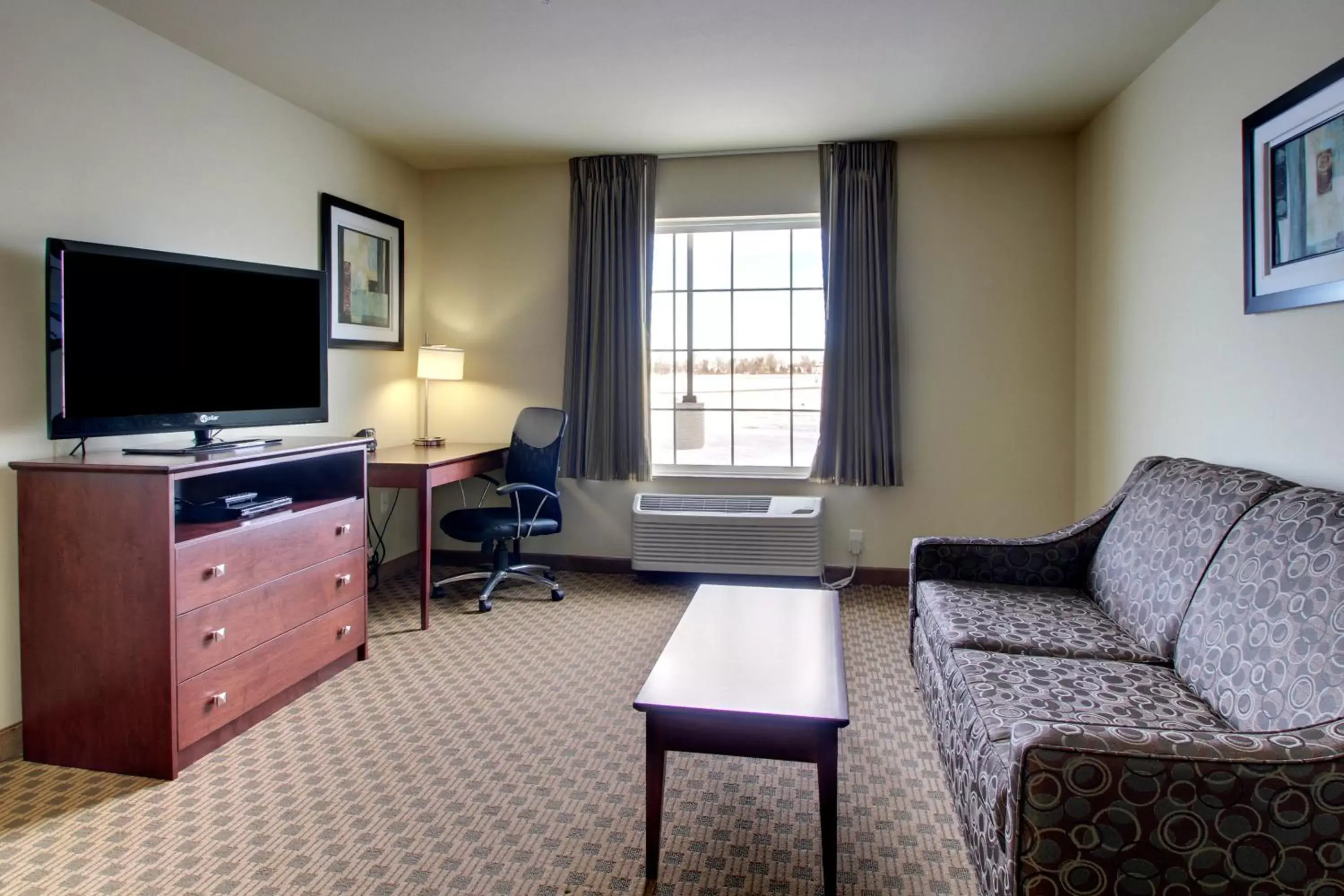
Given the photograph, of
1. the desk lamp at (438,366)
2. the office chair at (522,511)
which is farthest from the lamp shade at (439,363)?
the office chair at (522,511)

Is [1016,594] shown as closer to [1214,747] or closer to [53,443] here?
[1214,747]

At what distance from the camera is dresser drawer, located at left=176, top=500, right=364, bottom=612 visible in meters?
2.36

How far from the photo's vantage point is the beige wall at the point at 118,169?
243 centimetres

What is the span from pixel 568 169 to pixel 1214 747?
14.0 ft

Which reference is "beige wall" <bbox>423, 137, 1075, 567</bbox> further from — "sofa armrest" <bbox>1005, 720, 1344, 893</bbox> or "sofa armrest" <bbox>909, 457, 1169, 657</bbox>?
"sofa armrest" <bbox>1005, 720, 1344, 893</bbox>

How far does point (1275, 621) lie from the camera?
→ 5.70 ft

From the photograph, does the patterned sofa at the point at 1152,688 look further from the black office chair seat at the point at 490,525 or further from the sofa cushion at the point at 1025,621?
the black office chair seat at the point at 490,525

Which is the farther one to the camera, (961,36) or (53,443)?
(961,36)

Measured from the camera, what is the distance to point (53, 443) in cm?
258

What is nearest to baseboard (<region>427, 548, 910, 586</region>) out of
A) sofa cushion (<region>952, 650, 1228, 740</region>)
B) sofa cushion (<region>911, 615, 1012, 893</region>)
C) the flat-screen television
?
the flat-screen television

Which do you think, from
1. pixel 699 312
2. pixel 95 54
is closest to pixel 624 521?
pixel 699 312

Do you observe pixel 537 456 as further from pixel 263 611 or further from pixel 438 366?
pixel 263 611

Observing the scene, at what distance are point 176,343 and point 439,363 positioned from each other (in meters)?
1.86

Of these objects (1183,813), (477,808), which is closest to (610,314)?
(477,808)
